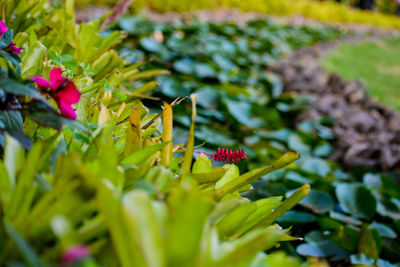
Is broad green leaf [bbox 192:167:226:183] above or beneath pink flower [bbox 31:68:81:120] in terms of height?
beneath

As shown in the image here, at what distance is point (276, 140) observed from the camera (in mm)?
2271

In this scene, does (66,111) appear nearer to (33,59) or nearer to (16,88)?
(16,88)

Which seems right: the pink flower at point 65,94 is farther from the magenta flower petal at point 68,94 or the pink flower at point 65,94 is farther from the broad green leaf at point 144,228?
the broad green leaf at point 144,228

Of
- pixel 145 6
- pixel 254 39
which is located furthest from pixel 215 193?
pixel 145 6

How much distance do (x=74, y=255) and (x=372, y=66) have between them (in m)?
7.40

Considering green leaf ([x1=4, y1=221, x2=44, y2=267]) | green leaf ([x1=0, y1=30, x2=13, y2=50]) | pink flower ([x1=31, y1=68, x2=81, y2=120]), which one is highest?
green leaf ([x1=0, y1=30, x2=13, y2=50])

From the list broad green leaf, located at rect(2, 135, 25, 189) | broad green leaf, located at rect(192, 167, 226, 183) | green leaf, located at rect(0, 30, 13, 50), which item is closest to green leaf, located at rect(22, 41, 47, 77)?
green leaf, located at rect(0, 30, 13, 50)

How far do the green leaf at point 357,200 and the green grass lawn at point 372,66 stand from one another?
331 centimetres

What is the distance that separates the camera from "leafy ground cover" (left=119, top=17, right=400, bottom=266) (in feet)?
4.48

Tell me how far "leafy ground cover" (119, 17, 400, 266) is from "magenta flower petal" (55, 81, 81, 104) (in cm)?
46

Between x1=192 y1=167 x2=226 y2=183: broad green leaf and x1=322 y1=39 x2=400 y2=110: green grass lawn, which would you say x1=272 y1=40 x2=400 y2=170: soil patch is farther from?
x1=192 y1=167 x2=226 y2=183: broad green leaf

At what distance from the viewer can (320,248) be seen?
4.39 feet

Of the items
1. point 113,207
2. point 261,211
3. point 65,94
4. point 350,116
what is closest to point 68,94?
point 65,94

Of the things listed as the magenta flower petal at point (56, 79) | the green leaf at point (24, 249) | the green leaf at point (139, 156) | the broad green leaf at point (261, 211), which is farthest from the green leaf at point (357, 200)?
the green leaf at point (24, 249)
